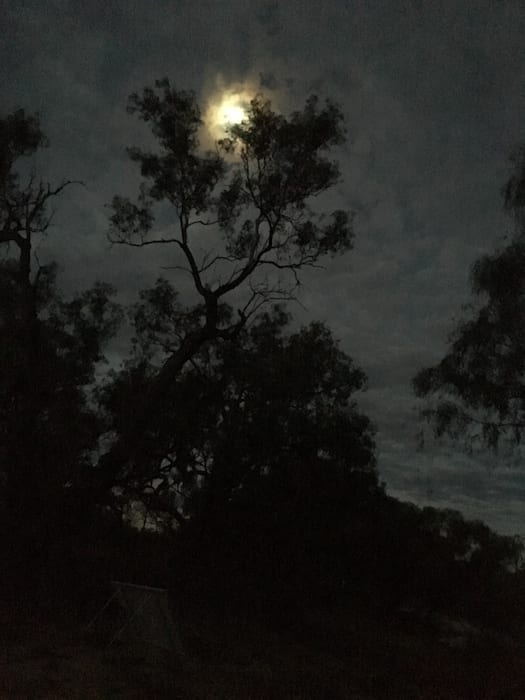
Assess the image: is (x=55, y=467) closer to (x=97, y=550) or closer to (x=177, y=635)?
(x=97, y=550)

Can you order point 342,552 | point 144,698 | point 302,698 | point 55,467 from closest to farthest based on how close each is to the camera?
point 144,698 < point 302,698 < point 55,467 < point 342,552

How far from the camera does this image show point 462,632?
29328 mm

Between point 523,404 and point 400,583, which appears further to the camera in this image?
point 400,583

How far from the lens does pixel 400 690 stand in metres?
13.1

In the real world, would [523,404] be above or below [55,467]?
above

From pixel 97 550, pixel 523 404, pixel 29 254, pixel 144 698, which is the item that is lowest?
pixel 144 698

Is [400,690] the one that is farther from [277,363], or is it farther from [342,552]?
[342,552]

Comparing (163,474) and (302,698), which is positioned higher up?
(163,474)

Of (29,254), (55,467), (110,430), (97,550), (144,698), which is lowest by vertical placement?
(144,698)

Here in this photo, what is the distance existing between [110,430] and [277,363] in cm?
512

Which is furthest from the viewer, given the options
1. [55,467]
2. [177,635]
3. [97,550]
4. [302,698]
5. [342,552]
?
[342,552]

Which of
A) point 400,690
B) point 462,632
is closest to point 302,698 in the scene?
point 400,690

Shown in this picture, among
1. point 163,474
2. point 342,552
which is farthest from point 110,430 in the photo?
point 342,552

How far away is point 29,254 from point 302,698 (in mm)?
13487
